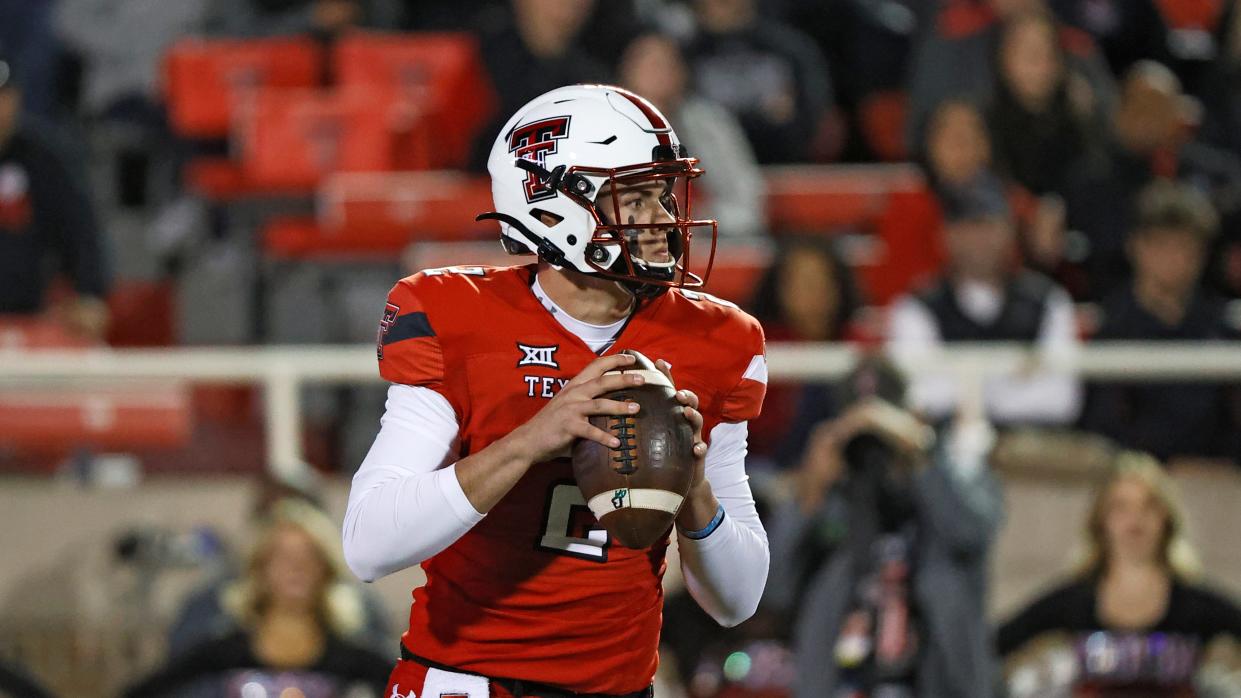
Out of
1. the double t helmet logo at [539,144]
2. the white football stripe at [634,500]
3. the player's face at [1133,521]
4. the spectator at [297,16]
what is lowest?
the player's face at [1133,521]

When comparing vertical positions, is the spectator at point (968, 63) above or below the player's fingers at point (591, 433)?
above

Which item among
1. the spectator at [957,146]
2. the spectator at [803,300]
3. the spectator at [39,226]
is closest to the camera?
the spectator at [803,300]

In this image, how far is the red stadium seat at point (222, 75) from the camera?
8555mm

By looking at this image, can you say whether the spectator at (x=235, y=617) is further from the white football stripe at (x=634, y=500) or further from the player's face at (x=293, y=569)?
the white football stripe at (x=634, y=500)

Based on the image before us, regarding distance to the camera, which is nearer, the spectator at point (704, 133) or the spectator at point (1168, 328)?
the spectator at point (1168, 328)

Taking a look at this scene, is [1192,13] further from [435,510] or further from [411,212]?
[435,510]

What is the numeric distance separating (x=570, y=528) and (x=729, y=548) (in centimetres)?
26

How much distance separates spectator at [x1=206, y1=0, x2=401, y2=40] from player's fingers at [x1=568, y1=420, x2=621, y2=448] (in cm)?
636

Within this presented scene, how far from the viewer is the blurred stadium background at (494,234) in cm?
608

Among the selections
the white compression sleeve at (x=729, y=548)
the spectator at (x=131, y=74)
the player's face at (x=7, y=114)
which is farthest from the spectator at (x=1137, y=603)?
the spectator at (x=131, y=74)

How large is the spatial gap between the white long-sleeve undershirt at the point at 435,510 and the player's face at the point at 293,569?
2.45 m

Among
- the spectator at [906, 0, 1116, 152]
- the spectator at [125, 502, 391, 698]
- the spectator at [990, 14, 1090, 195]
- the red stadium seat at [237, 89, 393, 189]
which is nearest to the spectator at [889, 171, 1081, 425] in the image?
the spectator at [990, 14, 1090, 195]

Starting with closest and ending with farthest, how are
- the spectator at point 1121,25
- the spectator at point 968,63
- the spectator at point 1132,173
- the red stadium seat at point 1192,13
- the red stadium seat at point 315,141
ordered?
the spectator at point 1132,173 → the spectator at point 968,63 → the red stadium seat at point 315,141 → the spectator at point 1121,25 → the red stadium seat at point 1192,13

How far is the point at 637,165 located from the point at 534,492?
540 millimetres
